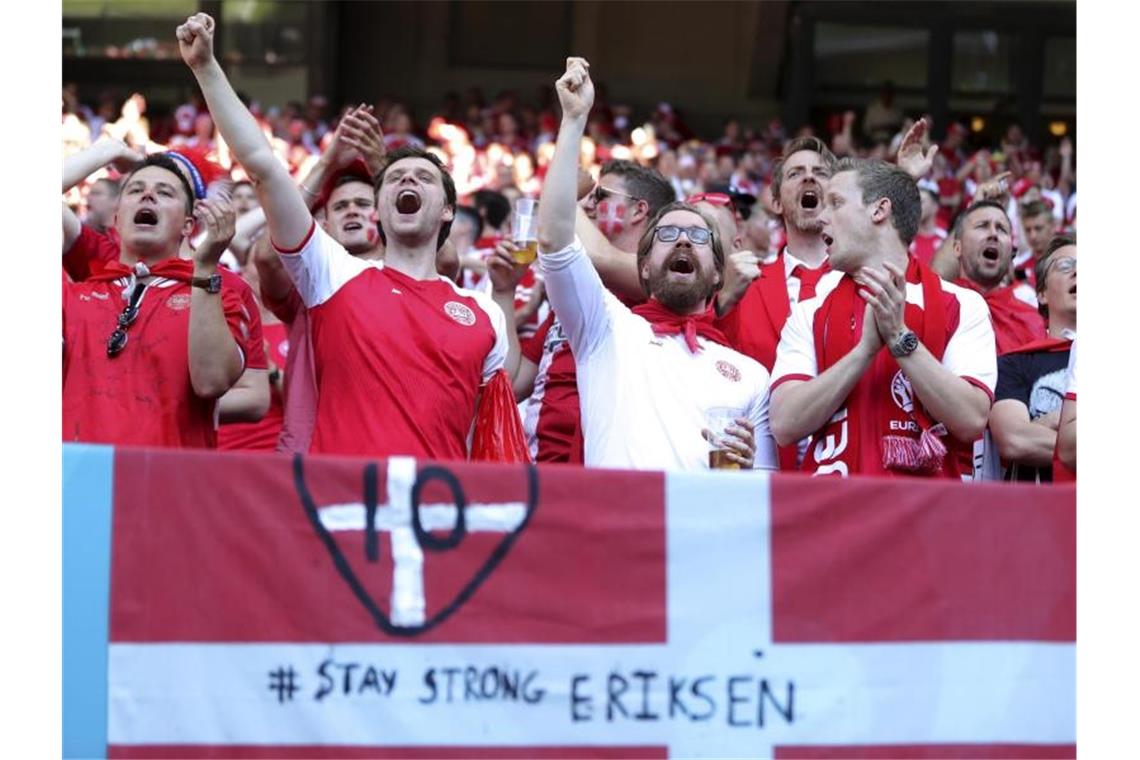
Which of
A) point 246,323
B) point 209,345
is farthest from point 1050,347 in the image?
point 209,345

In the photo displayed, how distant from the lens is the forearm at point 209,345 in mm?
5523

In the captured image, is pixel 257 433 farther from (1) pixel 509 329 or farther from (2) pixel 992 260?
(2) pixel 992 260

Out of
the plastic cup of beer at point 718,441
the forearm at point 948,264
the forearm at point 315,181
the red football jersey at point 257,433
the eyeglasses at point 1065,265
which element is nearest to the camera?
the plastic cup of beer at point 718,441

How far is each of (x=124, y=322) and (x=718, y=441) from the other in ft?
6.32

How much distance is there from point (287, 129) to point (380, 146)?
38.4 ft

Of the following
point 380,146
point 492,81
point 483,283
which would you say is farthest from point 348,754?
point 492,81

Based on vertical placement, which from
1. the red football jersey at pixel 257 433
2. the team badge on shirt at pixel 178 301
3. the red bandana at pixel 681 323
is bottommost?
the red football jersey at pixel 257 433

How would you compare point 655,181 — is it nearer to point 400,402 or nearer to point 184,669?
point 400,402

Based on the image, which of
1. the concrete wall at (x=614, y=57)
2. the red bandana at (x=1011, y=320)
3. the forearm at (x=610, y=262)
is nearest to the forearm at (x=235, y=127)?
the forearm at (x=610, y=262)

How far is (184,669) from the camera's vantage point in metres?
3.83

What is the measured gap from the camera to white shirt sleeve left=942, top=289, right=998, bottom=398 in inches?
217

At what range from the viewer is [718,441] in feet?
15.9

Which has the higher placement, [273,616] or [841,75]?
[841,75]

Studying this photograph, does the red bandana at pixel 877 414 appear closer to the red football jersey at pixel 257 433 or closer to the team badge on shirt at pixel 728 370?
the team badge on shirt at pixel 728 370
